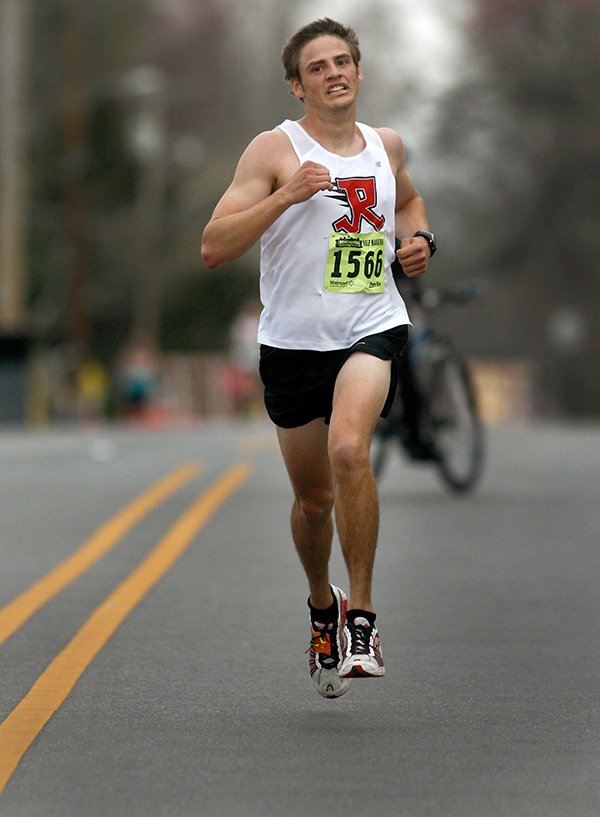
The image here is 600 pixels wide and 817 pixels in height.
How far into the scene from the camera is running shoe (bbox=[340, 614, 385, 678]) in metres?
6.62

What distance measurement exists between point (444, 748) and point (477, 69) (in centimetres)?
4457

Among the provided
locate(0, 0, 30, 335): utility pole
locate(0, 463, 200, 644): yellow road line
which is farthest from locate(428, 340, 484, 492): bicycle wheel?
locate(0, 0, 30, 335): utility pole

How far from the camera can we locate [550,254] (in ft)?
161

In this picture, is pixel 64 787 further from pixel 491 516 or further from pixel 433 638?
pixel 491 516

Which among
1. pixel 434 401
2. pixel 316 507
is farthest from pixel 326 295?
pixel 434 401

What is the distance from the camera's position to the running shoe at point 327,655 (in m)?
6.90

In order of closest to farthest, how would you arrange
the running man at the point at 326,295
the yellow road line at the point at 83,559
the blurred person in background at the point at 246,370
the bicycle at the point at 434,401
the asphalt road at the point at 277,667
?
the asphalt road at the point at 277,667 → the running man at the point at 326,295 → the yellow road line at the point at 83,559 → the bicycle at the point at 434,401 → the blurred person in background at the point at 246,370

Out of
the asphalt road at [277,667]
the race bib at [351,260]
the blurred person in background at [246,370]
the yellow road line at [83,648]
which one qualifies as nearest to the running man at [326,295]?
the race bib at [351,260]

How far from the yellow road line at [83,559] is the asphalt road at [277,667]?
3 cm

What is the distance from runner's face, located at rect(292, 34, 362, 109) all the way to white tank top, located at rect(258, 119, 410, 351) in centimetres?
13

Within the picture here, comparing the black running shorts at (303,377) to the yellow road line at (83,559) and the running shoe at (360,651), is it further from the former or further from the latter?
the yellow road line at (83,559)

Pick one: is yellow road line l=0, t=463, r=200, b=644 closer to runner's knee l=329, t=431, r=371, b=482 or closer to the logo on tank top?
runner's knee l=329, t=431, r=371, b=482

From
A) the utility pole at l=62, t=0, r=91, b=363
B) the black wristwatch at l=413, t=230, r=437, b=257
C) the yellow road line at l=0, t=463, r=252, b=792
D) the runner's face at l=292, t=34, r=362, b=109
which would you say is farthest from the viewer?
the utility pole at l=62, t=0, r=91, b=363

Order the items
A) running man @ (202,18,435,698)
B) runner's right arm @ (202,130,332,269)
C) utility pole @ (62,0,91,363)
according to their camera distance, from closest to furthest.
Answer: runner's right arm @ (202,130,332,269) < running man @ (202,18,435,698) < utility pole @ (62,0,91,363)
